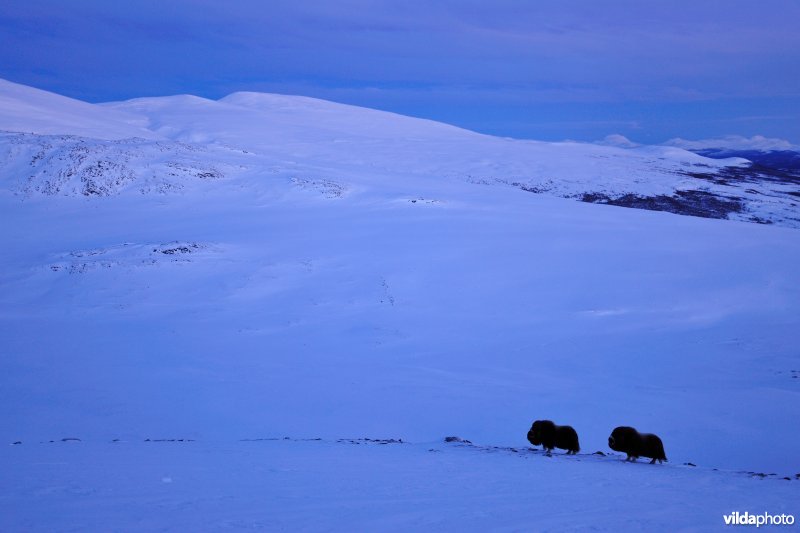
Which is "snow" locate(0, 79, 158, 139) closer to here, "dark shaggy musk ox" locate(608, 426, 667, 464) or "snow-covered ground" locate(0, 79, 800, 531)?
Result: "snow-covered ground" locate(0, 79, 800, 531)

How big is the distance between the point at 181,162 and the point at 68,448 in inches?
1114

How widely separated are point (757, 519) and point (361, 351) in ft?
38.3

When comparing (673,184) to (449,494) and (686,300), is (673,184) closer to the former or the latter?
(686,300)

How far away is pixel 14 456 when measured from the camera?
315 inches

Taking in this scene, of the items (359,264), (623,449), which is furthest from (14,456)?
(359,264)

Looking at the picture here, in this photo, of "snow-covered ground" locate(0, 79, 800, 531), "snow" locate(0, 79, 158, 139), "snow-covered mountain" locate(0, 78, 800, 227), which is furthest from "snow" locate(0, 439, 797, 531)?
"snow" locate(0, 79, 158, 139)

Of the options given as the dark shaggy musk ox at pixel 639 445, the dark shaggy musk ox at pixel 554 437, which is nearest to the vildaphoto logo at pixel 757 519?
the dark shaggy musk ox at pixel 639 445

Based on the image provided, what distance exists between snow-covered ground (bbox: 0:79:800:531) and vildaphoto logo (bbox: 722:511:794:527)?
0.16 metres

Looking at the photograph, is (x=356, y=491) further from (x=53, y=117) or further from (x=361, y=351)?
(x=53, y=117)

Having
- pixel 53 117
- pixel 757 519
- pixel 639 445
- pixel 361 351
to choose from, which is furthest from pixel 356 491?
pixel 53 117

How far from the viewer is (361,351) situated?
1667 cm

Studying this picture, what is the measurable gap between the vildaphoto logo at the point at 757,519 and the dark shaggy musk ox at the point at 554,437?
337cm

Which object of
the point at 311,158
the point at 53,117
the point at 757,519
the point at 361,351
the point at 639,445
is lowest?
the point at 361,351

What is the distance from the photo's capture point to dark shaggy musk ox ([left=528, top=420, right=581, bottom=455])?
30.9ft
